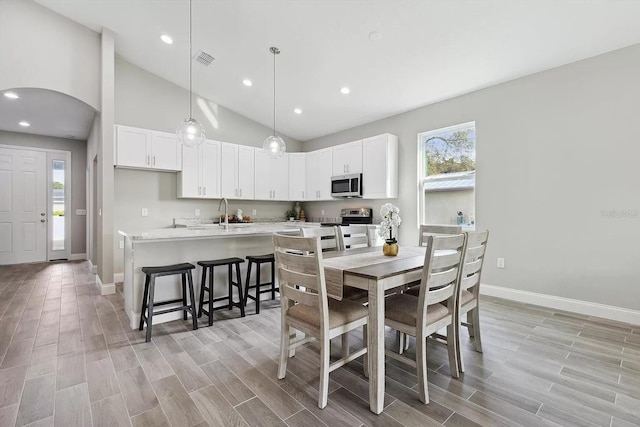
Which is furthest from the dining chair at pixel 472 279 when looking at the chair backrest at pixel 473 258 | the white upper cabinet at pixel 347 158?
the white upper cabinet at pixel 347 158

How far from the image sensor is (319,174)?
5.86m

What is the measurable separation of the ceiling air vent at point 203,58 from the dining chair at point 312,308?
350cm

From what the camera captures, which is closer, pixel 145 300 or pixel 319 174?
pixel 145 300

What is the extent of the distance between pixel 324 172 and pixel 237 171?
1.64 meters

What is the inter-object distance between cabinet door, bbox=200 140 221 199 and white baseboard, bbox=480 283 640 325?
447 cm

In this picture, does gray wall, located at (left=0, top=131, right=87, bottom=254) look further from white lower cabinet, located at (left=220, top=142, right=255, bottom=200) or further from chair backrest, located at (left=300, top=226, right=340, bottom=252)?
chair backrest, located at (left=300, top=226, right=340, bottom=252)

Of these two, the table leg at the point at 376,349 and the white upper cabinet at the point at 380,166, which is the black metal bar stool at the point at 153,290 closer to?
the table leg at the point at 376,349

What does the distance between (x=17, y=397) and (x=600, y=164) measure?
5.18 metres

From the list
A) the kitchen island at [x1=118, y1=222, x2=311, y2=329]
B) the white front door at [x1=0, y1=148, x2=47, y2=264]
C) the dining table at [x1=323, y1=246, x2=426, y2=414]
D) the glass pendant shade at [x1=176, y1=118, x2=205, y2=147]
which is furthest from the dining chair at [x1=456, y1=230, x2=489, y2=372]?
the white front door at [x1=0, y1=148, x2=47, y2=264]

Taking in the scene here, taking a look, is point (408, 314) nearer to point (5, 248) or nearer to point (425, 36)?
point (425, 36)

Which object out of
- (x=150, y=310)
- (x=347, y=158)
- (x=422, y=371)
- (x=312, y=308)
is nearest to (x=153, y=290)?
(x=150, y=310)

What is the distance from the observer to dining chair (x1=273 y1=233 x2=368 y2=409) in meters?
1.69

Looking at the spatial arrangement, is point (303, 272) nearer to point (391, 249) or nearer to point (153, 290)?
point (391, 249)

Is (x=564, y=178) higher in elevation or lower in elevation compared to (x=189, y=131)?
lower
